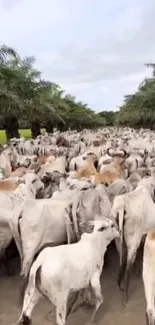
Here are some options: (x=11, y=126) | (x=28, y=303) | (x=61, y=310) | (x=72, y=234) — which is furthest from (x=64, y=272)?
(x=11, y=126)

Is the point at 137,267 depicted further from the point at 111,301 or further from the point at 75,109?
the point at 75,109

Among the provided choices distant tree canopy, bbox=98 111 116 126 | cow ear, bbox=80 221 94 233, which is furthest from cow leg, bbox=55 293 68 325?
distant tree canopy, bbox=98 111 116 126

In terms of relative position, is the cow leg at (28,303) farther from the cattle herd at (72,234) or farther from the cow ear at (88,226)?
the cow ear at (88,226)

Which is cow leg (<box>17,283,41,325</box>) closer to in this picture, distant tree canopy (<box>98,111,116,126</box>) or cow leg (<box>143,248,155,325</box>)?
cow leg (<box>143,248,155,325</box>)

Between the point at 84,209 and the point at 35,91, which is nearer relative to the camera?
the point at 84,209

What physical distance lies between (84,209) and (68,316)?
1.57 metres

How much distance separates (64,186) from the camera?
864 centimetres

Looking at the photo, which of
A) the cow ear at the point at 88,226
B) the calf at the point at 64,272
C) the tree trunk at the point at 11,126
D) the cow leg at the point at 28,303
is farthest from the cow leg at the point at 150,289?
the tree trunk at the point at 11,126

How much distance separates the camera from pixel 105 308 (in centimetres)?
622

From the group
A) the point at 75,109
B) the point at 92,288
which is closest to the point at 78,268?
the point at 92,288

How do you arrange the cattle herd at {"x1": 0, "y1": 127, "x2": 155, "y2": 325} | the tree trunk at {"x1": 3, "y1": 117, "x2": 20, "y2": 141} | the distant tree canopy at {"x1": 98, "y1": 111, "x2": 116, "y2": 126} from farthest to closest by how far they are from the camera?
the distant tree canopy at {"x1": 98, "y1": 111, "x2": 116, "y2": 126}
the tree trunk at {"x1": 3, "y1": 117, "x2": 20, "y2": 141}
the cattle herd at {"x1": 0, "y1": 127, "x2": 155, "y2": 325}

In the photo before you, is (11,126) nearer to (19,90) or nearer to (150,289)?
(19,90)

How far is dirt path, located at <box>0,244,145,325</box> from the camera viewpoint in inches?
230

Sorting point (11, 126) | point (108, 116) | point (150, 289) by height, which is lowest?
point (108, 116)
